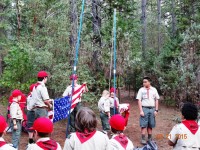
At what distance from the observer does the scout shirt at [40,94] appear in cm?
741

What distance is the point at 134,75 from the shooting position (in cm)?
1694

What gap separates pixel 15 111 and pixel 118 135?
396 centimetres

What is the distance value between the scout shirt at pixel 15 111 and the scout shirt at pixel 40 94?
0.45 m

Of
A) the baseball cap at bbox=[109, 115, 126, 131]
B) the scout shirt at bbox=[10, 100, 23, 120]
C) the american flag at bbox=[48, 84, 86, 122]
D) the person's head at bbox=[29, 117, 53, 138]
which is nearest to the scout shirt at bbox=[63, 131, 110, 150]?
the person's head at bbox=[29, 117, 53, 138]

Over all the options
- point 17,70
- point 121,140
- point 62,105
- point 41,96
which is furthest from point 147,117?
point 121,140

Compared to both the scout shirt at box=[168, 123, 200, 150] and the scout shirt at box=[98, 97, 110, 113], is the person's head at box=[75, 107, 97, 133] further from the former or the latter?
the scout shirt at box=[98, 97, 110, 113]

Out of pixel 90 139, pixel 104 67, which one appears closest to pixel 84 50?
pixel 104 67

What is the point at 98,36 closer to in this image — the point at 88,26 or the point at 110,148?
the point at 88,26

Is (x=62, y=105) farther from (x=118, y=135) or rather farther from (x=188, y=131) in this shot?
(x=118, y=135)

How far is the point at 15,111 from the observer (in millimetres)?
7215

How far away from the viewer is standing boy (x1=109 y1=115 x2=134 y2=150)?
12.6 ft

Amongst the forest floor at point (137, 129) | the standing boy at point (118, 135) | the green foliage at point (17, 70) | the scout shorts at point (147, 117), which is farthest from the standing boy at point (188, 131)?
the green foliage at point (17, 70)

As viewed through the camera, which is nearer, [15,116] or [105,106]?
[15,116]

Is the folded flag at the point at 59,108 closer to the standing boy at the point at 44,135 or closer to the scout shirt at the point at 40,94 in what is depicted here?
the scout shirt at the point at 40,94
